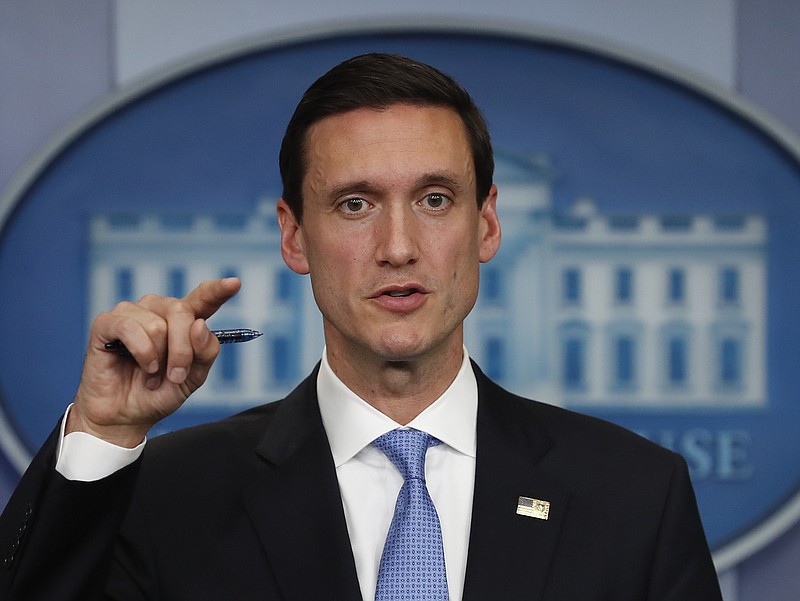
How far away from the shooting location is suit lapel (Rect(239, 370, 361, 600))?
1.63m

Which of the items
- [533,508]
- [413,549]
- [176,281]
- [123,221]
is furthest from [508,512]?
[123,221]

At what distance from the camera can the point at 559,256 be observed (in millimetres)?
2826

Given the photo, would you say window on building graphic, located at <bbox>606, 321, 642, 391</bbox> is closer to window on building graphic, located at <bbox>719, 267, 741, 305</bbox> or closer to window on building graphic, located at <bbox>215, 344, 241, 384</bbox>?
window on building graphic, located at <bbox>719, 267, 741, 305</bbox>

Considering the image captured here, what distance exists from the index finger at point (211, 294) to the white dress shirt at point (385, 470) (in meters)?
0.42

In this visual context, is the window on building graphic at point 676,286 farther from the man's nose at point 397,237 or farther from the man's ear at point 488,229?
the man's nose at point 397,237

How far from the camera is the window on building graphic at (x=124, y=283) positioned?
281cm

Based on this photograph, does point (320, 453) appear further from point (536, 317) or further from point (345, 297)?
point (536, 317)

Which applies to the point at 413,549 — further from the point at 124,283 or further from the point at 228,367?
the point at 124,283

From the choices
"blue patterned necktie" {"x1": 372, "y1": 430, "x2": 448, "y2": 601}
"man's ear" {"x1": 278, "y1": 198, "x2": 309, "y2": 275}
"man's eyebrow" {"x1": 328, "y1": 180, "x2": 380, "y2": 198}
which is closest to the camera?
"blue patterned necktie" {"x1": 372, "y1": 430, "x2": 448, "y2": 601}

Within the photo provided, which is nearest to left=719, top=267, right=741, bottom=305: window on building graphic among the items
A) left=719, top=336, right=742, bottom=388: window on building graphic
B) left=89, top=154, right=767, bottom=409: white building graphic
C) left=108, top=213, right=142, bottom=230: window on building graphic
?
left=89, top=154, right=767, bottom=409: white building graphic

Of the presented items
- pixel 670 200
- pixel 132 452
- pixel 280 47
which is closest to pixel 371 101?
pixel 132 452

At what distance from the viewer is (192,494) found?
1.74 metres

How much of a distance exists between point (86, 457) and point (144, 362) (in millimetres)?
174

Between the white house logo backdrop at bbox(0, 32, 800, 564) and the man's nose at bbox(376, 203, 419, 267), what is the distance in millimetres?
1133
